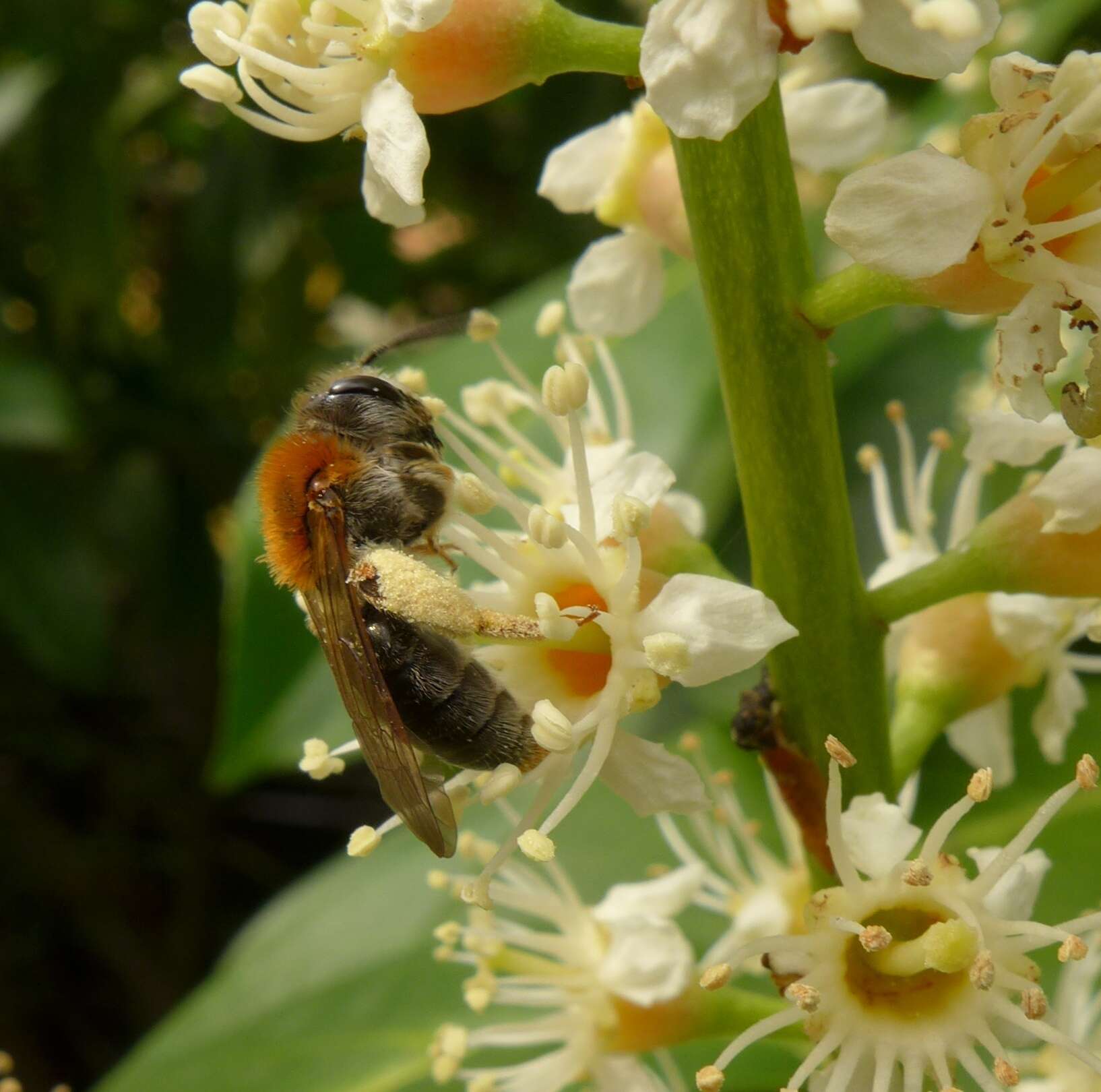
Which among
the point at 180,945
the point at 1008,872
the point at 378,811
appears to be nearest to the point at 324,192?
the point at 378,811

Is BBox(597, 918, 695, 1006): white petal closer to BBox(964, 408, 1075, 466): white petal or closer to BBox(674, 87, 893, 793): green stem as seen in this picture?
BBox(674, 87, 893, 793): green stem

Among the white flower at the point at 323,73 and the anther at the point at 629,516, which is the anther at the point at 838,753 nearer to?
the anther at the point at 629,516

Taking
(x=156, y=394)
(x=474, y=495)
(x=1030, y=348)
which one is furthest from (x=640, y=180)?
(x=156, y=394)

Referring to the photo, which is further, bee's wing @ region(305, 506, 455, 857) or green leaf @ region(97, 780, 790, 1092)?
green leaf @ region(97, 780, 790, 1092)

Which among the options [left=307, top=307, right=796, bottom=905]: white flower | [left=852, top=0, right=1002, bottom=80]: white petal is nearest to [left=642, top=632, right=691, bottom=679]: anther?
[left=307, top=307, right=796, bottom=905]: white flower

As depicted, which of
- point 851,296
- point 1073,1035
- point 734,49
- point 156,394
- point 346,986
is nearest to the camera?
point 734,49

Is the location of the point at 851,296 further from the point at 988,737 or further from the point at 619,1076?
the point at 619,1076
